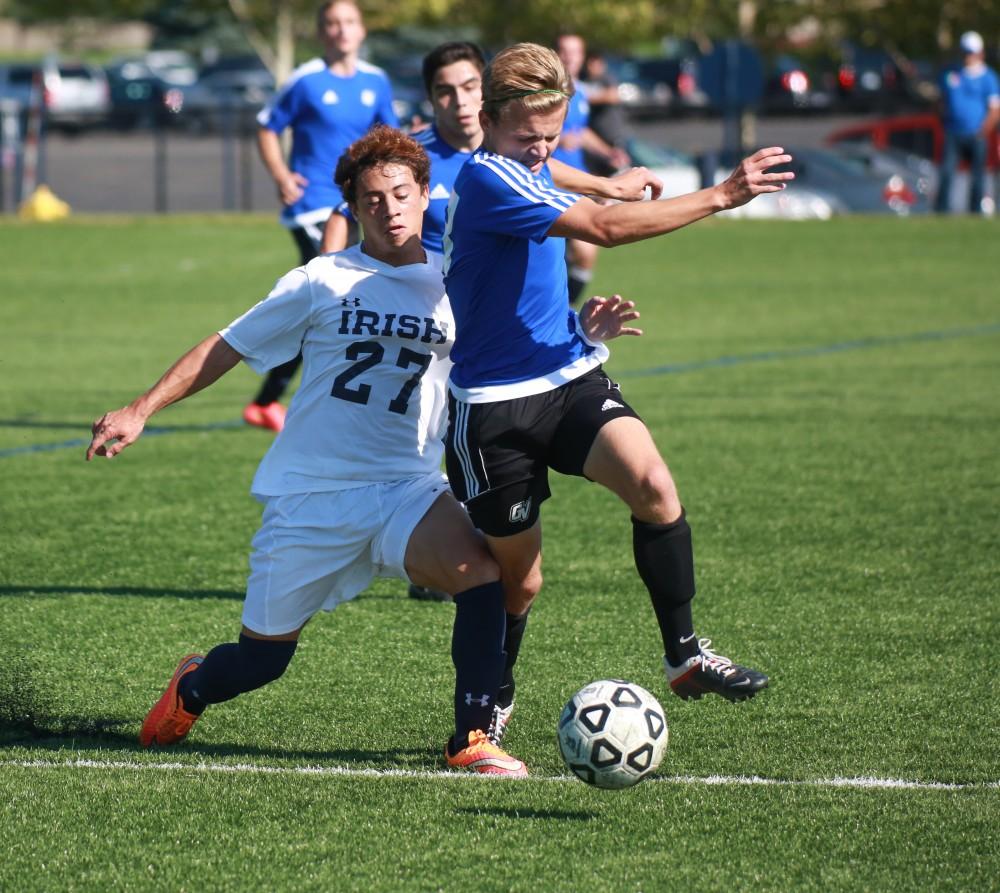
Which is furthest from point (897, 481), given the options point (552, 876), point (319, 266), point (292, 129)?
point (552, 876)

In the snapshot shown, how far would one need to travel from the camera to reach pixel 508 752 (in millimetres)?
4781

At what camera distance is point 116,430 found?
4.50 metres

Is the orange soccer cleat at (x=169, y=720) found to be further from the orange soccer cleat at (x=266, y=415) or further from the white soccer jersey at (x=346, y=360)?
the orange soccer cleat at (x=266, y=415)

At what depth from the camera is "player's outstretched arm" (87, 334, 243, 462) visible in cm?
450

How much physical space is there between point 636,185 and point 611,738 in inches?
66.4

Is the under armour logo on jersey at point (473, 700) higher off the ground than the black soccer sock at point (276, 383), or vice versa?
the under armour logo on jersey at point (473, 700)

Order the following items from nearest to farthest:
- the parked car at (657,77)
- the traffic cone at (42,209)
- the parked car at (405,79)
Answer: the traffic cone at (42,209) → the parked car at (405,79) → the parked car at (657,77)

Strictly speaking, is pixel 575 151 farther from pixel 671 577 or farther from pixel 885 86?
pixel 885 86

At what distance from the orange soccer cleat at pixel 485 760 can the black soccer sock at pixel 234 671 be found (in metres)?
0.60

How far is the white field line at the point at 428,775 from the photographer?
14.4ft

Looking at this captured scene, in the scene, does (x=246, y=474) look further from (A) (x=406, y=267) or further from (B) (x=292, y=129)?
(A) (x=406, y=267)

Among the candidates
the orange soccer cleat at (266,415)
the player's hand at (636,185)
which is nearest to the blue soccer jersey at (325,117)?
the orange soccer cleat at (266,415)

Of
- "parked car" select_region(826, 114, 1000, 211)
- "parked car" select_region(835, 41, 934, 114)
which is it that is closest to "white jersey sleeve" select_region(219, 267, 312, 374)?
"parked car" select_region(826, 114, 1000, 211)

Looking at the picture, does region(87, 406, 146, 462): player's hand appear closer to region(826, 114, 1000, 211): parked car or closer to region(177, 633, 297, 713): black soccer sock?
region(177, 633, 297, 713): black soccer sock
